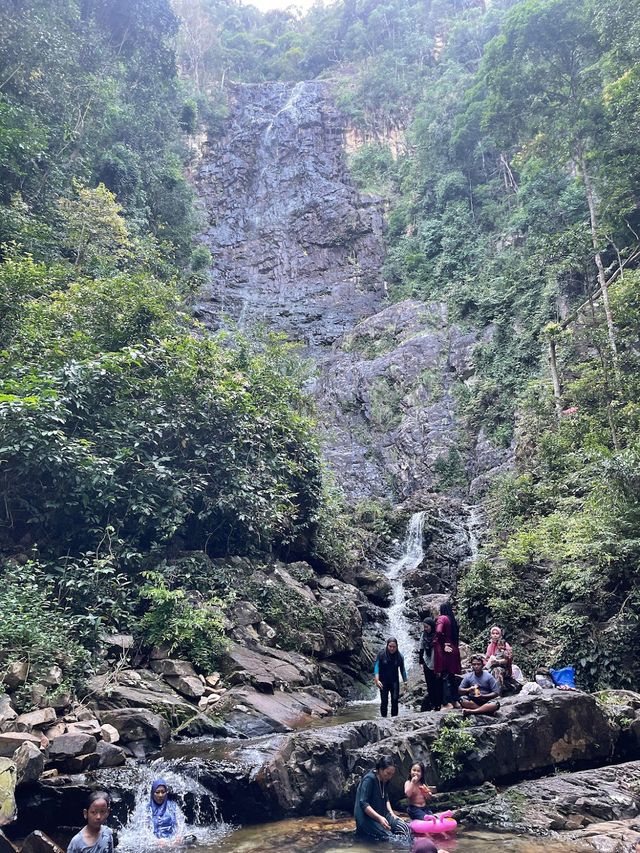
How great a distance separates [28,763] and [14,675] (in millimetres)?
1943

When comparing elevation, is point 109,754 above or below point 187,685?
below

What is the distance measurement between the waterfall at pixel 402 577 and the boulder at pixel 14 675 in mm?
9199

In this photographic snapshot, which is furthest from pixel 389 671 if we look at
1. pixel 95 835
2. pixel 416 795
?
pixel 95 835

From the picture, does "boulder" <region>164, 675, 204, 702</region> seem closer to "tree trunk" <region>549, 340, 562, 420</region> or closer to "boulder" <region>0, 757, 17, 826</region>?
"boulder" <region>0, 757, 17, 826</region>

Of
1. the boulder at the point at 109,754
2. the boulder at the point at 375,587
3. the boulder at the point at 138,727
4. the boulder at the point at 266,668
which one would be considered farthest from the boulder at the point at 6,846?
the boulder at the point at 375,587

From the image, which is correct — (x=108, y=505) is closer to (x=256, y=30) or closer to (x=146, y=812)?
(x=146, y=812)

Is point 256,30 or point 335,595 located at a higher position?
point 256,30

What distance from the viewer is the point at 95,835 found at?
5.08m

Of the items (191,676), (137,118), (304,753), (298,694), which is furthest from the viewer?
(137,118)

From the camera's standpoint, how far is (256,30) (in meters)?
58.1

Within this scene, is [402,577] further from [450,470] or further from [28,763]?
[28,763]

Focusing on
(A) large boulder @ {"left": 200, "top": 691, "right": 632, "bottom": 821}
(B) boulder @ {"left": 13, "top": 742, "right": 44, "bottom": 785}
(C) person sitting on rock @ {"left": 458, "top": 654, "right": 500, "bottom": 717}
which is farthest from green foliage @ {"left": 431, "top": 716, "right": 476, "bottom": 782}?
(B) boulder @ {"left": 13, "top": 742, "right": 44, "bottom": 785}

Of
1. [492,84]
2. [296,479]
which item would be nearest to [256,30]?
[492,84]

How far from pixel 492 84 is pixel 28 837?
26034 mm
